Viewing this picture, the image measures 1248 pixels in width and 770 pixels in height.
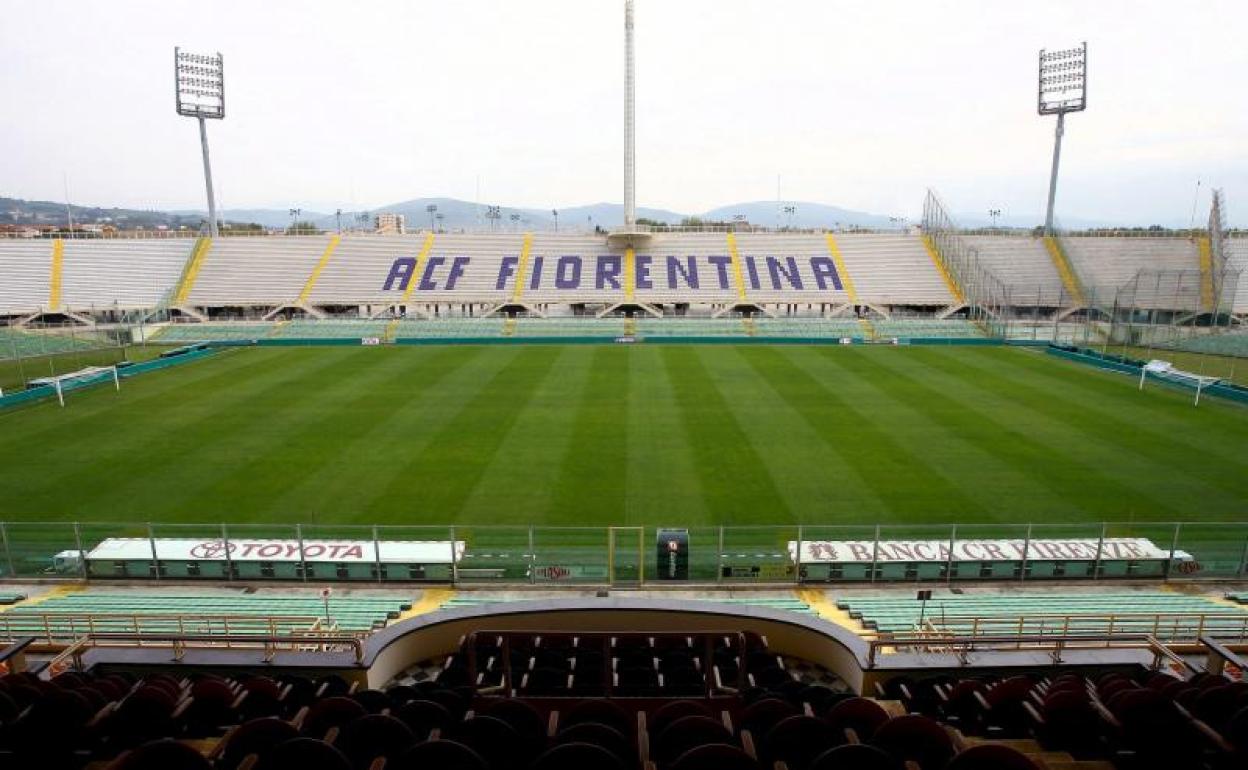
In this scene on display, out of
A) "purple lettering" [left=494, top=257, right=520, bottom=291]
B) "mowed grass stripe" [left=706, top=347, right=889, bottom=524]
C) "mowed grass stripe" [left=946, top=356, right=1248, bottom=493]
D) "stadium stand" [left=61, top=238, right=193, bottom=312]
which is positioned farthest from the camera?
"purple lettering" [left=494, top=257, right=520, bottom=291]

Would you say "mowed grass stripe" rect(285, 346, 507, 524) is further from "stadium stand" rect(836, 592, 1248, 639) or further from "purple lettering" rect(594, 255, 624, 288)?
"purple lettering" rect(594, 255, 624, 288)

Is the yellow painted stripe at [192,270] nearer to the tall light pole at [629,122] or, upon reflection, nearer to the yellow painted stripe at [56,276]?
the yellow painted stripe at [56,276]

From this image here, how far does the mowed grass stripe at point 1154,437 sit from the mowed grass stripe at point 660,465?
1230cm

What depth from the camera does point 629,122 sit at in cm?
5397

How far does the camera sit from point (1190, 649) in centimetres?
792

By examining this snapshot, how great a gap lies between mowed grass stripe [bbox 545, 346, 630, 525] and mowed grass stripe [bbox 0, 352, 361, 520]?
29.1 ft

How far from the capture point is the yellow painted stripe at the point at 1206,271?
1792 inches

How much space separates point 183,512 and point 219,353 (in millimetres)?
25407

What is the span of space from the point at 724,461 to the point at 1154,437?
44.0ft

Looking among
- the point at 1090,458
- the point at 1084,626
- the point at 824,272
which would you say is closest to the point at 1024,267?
the point at 824,272

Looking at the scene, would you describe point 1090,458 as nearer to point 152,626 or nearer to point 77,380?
point 152,626

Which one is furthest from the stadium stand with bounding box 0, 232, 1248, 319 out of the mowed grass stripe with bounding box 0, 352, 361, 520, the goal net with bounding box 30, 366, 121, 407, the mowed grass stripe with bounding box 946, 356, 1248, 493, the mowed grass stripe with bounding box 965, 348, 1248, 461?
the mowed grass stripe with bounding box 946, 356, 1248, 493

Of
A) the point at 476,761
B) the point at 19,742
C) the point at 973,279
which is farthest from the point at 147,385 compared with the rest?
the point at 973,279

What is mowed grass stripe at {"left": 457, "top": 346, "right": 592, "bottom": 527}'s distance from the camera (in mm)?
15477
